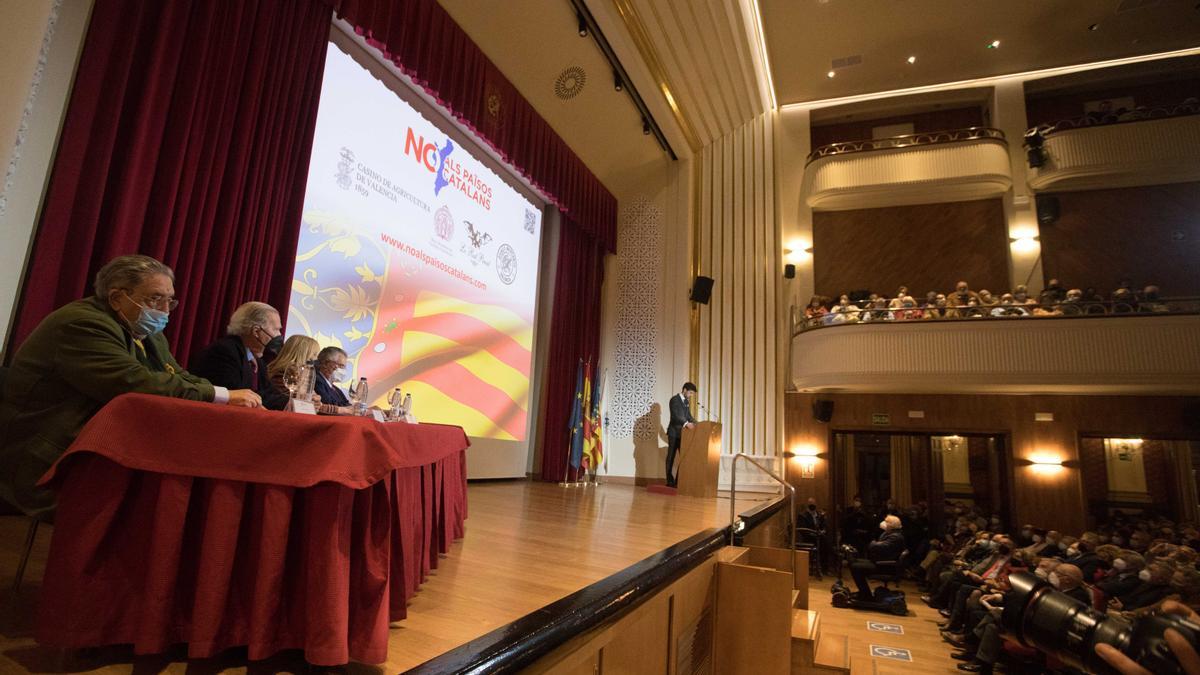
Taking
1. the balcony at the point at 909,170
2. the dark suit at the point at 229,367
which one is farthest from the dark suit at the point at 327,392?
the balcony at the point at 909,170

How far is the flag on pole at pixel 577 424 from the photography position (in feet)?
25.0

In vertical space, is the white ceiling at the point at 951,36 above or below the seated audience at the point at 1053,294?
→ above

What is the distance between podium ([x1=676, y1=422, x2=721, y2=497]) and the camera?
6.27m

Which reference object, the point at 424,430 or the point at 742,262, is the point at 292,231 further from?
the point at 742,262

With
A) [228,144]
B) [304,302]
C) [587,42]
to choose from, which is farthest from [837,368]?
[228,144]

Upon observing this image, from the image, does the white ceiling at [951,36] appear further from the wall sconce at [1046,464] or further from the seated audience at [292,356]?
the seated audience at [292,356]

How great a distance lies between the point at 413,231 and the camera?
5344 mm

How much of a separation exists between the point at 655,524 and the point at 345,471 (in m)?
2.84

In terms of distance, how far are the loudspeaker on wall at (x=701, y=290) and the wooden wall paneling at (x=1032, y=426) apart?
7.57 feet

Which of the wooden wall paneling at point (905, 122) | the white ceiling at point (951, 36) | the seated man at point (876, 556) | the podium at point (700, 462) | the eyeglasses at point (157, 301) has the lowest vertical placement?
the seated man at point (876, 556)

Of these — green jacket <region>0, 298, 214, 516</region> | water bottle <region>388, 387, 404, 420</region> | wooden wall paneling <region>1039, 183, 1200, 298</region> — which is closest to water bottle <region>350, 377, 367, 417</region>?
water bottle <region>388, 387, 404, 420</region>

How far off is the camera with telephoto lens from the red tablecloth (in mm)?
1493

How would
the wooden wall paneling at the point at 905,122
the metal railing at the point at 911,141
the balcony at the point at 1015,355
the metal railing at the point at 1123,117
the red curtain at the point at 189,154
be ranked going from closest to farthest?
1. the red curtain at the point at 189,154
2. the balcony at the point at 1015,355
3. the metal railing at the point at 1123,117
4. the metal railing at the point at 911,141
5. the wooden wall paneling at the point at 905,122

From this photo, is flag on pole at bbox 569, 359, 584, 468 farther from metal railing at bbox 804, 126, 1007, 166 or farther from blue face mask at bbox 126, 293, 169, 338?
blue face mask at bbox 126, 293, 169, 338
